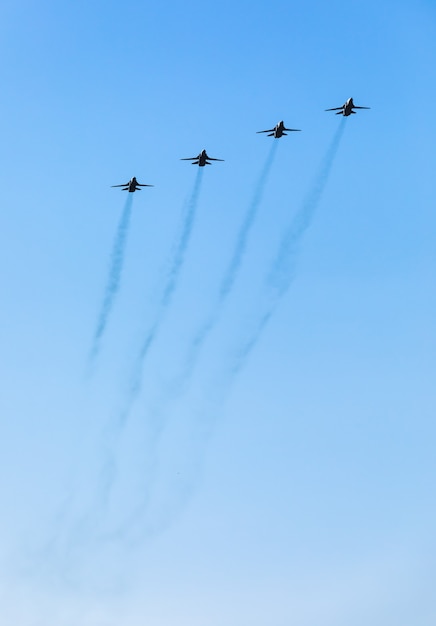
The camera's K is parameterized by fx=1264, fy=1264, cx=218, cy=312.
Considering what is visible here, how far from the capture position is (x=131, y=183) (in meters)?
191

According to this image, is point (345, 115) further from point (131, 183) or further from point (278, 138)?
point (131, 183)

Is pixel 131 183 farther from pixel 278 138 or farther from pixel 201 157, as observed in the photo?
pixel 278 138

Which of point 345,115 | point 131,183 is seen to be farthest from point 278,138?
point 131,183

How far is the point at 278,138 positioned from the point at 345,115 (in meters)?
10.7

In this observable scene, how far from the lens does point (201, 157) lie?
189125mm

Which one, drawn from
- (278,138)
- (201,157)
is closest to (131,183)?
(201,157)

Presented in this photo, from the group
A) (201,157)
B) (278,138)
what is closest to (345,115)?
(278,138)

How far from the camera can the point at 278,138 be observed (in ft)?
621

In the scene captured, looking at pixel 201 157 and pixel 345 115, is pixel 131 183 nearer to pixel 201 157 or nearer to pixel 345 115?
pixel 201 157

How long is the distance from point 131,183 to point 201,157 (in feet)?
37.6

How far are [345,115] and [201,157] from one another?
73.9 ft

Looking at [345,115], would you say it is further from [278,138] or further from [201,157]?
[201,157]
